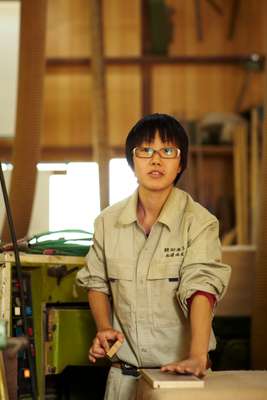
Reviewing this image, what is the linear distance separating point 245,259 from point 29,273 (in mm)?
1518

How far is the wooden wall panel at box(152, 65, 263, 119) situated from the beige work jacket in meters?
6.21

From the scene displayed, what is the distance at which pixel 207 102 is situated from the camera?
8.65 m

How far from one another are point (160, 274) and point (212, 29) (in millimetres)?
6735

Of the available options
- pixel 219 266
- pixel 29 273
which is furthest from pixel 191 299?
pixel 29 273

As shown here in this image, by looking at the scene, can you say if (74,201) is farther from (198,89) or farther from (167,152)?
(167,152)

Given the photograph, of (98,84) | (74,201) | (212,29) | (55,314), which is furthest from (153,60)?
(55,314)

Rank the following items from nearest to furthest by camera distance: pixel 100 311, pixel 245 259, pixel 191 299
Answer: pixel 191 299 < pixel 100 311 < pixel 245 259

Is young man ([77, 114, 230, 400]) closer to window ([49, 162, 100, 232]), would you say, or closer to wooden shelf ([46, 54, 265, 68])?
window ([49, 162, 100, 232])

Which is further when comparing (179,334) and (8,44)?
(8,44)

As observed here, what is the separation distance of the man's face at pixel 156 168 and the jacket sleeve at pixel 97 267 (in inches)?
8.8

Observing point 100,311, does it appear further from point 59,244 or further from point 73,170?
point 73,170

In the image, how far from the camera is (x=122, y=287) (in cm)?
240

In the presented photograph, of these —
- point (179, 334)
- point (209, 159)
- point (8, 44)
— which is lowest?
point (179, 334)

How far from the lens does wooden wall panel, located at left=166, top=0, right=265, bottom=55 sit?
867 cm
